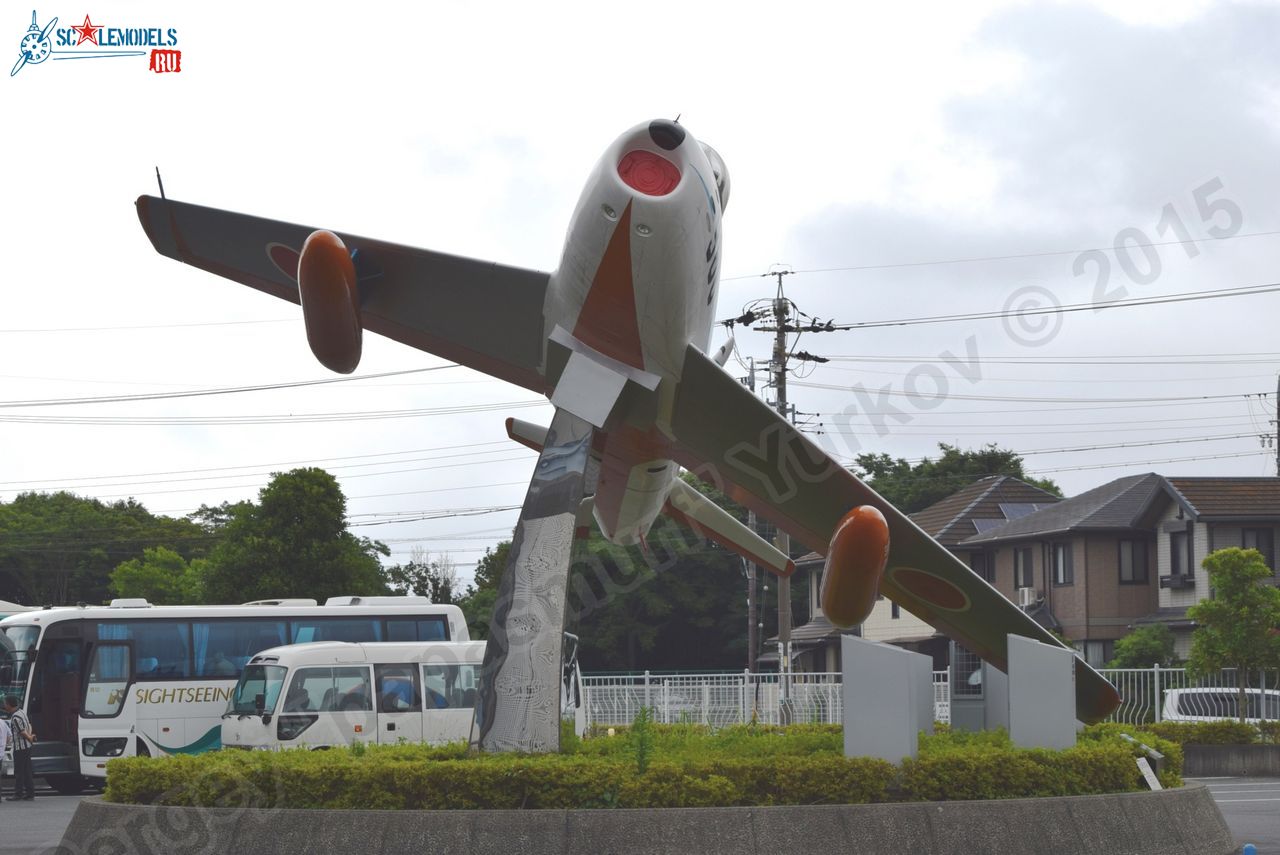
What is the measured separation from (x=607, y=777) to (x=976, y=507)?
44804mm

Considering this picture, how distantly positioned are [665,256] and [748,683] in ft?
68.1

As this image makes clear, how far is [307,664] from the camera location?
24219 millimetres

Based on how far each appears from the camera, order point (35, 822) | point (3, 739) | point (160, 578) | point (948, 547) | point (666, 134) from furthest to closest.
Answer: point (160, 578), point (948, 547), point (3, 739), point (35, 822), point (666, 134)

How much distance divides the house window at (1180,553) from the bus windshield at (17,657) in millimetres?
33830

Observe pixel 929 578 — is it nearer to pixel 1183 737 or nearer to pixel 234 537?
pixel 1183 737

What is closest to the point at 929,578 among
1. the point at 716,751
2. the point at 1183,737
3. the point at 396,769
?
the point at 716,751

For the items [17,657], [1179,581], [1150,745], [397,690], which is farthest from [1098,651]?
[17,657]

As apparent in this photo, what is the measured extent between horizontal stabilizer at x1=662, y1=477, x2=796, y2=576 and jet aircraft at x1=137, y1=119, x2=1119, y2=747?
1.49 metres

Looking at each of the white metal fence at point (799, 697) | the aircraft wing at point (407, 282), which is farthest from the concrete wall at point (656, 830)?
the white metal fence at point (799, 697)

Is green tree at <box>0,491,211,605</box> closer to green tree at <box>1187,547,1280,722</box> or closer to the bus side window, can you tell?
the bus side window

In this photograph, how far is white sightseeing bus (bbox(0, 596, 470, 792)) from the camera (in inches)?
1010

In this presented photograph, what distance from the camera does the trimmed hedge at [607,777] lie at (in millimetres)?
11727

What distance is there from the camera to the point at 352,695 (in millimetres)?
24656

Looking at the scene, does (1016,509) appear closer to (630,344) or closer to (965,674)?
(965,674)
